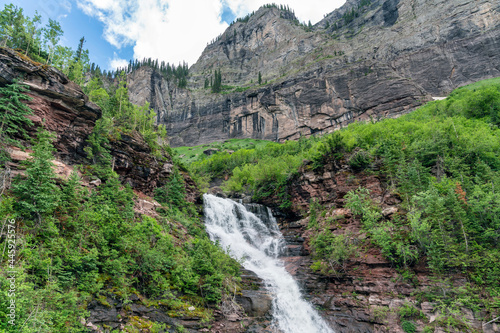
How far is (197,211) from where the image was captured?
38.1m

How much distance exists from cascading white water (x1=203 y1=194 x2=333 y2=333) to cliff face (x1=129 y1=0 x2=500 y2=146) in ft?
224

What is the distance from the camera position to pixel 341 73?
97938mm

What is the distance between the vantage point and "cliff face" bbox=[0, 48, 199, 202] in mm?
19000

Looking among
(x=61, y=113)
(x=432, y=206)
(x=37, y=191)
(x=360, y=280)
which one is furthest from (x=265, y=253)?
(x=61, y=113)

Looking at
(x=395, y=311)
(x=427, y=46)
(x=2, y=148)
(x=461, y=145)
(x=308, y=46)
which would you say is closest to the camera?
(x=2, y=148)

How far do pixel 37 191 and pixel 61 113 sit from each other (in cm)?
1043

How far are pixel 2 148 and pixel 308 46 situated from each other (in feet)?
464

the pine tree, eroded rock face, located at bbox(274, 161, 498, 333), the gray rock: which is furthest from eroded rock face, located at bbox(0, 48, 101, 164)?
eroded rock face, located at bbox(274, 161, 498, 333)

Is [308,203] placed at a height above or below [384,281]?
above

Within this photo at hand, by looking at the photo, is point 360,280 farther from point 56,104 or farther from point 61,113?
point 56,104

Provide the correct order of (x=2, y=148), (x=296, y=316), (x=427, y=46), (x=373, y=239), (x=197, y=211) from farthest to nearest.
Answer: (x=427, y=46) < (x=197, y=211) < (x=373, y=239) < (x=296, y=316) < (x=2, y=148)

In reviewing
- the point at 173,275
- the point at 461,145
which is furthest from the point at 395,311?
the point at 461,145

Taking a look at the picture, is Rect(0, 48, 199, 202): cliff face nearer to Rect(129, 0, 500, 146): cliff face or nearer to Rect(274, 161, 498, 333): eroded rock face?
Rect(274, 161, 498, 333): eroded rock face

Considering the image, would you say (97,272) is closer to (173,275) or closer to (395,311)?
(173,275)
